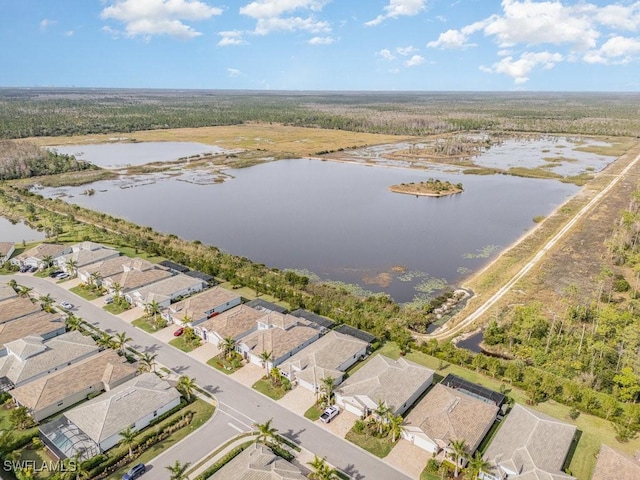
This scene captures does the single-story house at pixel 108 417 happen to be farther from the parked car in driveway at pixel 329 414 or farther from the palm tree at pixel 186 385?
the parked car in driveway at pixel 329 414

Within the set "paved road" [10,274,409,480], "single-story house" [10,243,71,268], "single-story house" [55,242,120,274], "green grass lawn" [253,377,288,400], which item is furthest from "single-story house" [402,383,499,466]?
"single-story house" [10,243,71,268]

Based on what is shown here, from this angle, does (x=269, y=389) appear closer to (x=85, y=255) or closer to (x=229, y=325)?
(x=229, y=325)

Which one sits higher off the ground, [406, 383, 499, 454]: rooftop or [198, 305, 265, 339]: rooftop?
[198, 305, 265, 339]: rooftop

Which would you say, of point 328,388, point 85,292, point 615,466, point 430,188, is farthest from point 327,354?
point 430,188

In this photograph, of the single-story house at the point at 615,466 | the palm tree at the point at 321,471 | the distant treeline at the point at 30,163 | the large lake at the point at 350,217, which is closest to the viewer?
the palm tree at the point at 321,471

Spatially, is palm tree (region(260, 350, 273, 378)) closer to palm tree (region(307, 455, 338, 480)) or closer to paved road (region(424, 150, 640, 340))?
palm tree (region(307, 455, 338, 480))

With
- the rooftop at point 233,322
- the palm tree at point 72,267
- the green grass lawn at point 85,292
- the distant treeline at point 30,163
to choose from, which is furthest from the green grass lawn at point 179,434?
the distant treeline at point 30,163

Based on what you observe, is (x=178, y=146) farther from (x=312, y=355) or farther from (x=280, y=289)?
(x=312, y=355)
